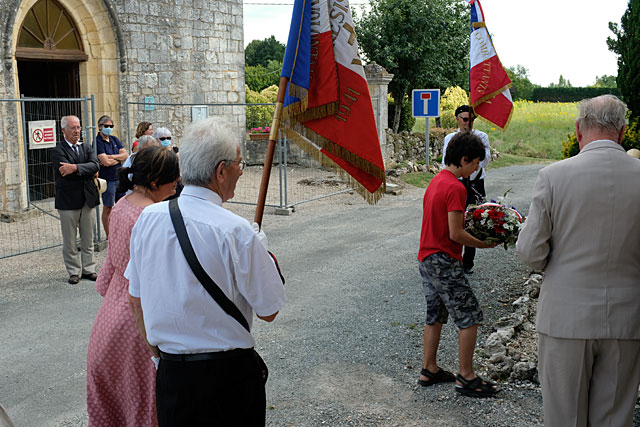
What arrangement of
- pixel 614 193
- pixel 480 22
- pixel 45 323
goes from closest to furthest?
pixel 614 193 → pixel 45 323 → pixel 480 22

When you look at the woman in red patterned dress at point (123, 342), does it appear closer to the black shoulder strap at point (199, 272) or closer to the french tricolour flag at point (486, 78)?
the black shoulder strap at point (199, 272)

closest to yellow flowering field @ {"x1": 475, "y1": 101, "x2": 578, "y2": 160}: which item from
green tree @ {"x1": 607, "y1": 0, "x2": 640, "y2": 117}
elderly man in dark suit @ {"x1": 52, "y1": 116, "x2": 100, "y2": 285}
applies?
green tree @ {"x1": 607, "y1": 0, "x2": 640, "y2": 117}

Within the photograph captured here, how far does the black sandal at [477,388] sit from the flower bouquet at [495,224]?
101cm

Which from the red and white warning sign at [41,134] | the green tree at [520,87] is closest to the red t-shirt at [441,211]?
the red and white warning sign at [41,134]

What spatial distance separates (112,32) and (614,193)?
13.3m

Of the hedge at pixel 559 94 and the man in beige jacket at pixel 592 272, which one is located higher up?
the hedge at pixel 559 94

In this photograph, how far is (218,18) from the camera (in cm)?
1716

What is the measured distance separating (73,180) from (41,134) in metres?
3.76

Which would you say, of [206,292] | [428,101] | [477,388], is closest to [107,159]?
[477,388]

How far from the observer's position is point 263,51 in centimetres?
5288

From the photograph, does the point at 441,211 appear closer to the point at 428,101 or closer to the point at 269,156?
the point at 269,156

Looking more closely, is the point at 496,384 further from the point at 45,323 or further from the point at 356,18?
the point at 356,18

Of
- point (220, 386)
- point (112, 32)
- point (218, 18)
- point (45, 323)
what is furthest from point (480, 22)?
point (218, 18)

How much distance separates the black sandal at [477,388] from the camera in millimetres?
4703
